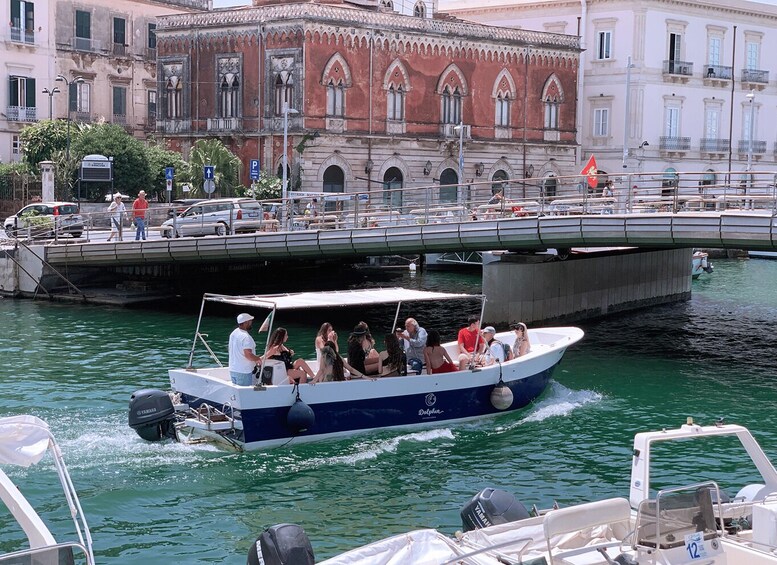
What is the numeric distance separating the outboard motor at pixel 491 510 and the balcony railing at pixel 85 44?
2247 inches

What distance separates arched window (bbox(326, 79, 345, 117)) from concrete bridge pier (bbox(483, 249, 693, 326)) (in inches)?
834

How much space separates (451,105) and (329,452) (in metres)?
46.8

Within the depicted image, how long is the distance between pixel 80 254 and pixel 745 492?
2903 centimetres

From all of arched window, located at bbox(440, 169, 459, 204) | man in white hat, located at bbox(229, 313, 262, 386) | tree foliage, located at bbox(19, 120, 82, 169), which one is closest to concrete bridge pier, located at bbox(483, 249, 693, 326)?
man in white hat, located at bbox(229, 313, 262, 386)

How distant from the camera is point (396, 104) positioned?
203 ft

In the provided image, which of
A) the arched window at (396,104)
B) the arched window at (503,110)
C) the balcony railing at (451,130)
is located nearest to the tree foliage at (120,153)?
the arched window at (396,104)

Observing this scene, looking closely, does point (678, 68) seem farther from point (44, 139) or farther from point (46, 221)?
point (46, 221)

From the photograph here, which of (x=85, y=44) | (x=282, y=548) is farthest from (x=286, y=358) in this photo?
(x=85, y=44)

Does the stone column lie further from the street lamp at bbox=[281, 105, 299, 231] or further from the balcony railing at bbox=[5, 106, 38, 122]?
the balcony railing at bbox=[5, 106, 38, 122]

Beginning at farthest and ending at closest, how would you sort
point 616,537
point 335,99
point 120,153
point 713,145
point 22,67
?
point 713,145, point 22,67, point 335,99, point 120,153, point 616,537

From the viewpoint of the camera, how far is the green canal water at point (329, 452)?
16328 mm

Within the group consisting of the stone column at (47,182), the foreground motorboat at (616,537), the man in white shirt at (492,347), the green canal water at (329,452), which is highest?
the stone column at (47,182)

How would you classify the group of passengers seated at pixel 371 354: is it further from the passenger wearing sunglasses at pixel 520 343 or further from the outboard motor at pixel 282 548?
the outboard motor at pixel 282 548

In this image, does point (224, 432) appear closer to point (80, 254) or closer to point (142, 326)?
point (142, 326)
